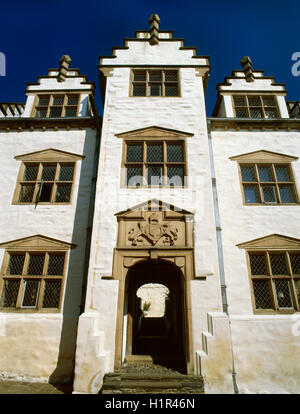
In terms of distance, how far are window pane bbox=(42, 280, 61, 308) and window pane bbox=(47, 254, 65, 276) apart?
28 cm

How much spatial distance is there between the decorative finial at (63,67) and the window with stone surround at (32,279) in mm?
8572

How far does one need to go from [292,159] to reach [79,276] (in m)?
8.88

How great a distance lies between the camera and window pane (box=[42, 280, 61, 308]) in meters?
7.54

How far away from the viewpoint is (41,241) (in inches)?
319

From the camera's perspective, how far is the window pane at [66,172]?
933 cm

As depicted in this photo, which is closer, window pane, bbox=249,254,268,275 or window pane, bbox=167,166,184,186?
window pane, bbox=249,254,268,275

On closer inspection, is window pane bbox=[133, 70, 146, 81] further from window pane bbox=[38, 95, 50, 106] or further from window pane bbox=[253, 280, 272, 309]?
window pane bbox=[253, 280, 272, 309]

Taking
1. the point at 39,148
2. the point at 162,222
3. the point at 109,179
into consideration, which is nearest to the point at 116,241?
the point at 162,222

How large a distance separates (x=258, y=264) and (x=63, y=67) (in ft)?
41.1

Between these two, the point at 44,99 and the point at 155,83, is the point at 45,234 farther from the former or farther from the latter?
the point at 155,83

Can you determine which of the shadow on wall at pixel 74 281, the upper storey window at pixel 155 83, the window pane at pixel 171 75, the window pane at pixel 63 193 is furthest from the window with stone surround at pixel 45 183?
the window pane at pixel 171 75

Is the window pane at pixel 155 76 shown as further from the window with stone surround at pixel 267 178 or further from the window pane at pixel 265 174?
the window pane at pixel 265 174

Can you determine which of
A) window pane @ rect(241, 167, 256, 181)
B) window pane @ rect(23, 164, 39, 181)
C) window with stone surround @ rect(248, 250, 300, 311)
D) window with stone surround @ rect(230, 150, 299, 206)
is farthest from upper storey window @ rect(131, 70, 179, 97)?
window with stone surround @ rect(248, 250, 300, 311)

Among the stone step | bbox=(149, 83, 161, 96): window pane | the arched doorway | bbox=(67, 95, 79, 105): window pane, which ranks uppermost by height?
bbox=(67, 95, 79, 105): window pane
